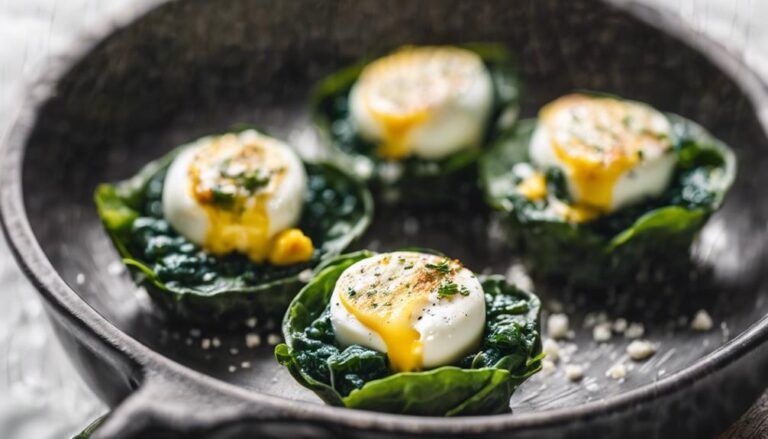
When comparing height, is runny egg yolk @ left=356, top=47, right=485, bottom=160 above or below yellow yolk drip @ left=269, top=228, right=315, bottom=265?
above

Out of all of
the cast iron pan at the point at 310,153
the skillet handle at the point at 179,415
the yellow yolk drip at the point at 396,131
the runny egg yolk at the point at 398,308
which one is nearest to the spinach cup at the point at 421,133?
the yellow yolk drip at the point at 396,131

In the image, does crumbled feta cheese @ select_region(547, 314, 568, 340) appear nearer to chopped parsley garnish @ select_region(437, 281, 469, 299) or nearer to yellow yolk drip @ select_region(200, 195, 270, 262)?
chopped parsley garnish @ select_region(437, 281, 469, 299)

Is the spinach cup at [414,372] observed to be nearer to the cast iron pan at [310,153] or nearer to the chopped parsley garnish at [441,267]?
the chopped parsley garnish at [441,267]

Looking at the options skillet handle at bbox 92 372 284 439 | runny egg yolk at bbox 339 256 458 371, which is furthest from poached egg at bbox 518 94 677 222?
skillet handle at bbox 92 372 284 439

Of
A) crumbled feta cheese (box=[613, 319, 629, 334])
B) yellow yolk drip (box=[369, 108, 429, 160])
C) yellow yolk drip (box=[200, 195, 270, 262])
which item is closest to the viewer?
yellow yolk drip (box=[200, 195, 270, 262])

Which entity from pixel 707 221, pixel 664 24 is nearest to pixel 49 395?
pixel 707 221

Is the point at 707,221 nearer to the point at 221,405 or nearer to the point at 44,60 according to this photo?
the point at 221,405
